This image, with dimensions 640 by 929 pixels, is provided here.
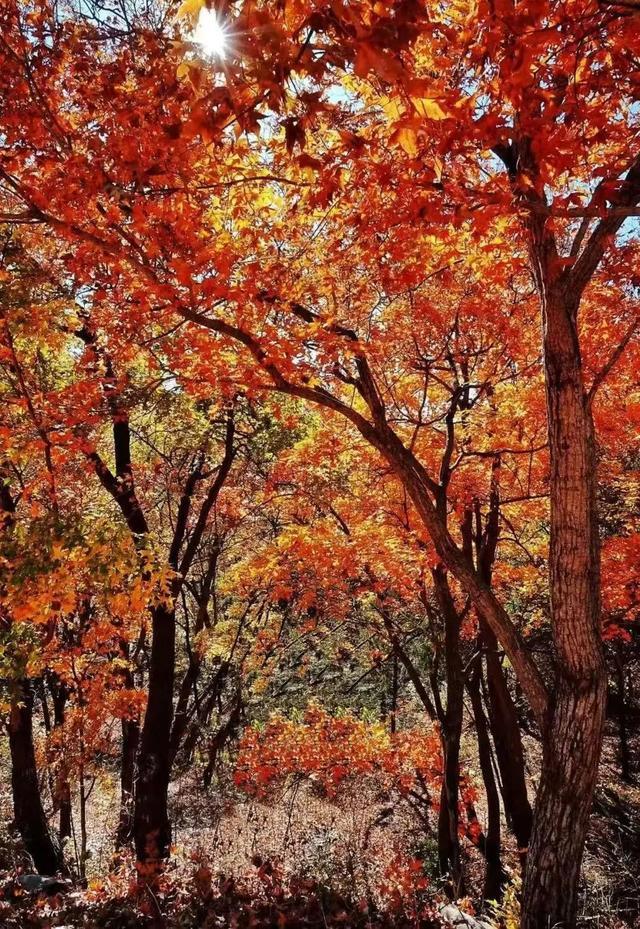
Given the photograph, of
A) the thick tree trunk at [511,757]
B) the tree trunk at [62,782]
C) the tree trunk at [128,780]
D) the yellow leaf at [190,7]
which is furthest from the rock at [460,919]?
the tree trunk at [128,780]

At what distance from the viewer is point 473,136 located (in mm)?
3697

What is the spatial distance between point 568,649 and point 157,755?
659 centimetres

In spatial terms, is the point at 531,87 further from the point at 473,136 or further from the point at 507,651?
the point at 507,651

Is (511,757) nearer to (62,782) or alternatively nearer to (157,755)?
(157,755)

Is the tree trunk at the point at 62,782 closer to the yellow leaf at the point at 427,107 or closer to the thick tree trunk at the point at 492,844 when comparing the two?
the thick tree trunk at the point at 492,844

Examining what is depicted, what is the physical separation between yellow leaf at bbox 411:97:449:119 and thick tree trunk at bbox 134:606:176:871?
7.58 meters

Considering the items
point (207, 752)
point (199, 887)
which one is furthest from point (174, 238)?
point (207, 752)

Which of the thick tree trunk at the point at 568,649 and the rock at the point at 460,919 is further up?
the thick tree trunk at the point at 568,649

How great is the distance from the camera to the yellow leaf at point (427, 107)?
7.07ft

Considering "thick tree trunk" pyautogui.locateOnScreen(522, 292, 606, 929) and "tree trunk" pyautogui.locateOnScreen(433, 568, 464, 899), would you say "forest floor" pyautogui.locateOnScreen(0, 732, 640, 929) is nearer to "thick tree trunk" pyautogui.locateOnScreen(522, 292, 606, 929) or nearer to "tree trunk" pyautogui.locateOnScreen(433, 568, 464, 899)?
"thick tree trunk" pyautogui.locateOnScreen(522, 292, 606, 929)

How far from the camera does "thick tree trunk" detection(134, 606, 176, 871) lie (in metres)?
8.45

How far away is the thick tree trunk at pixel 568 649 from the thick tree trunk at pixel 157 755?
560 centimetres

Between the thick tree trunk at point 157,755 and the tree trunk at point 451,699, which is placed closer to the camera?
the thick tree trunk at point 157,755

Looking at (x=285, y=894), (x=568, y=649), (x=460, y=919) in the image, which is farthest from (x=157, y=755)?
(x=568, y=649)
